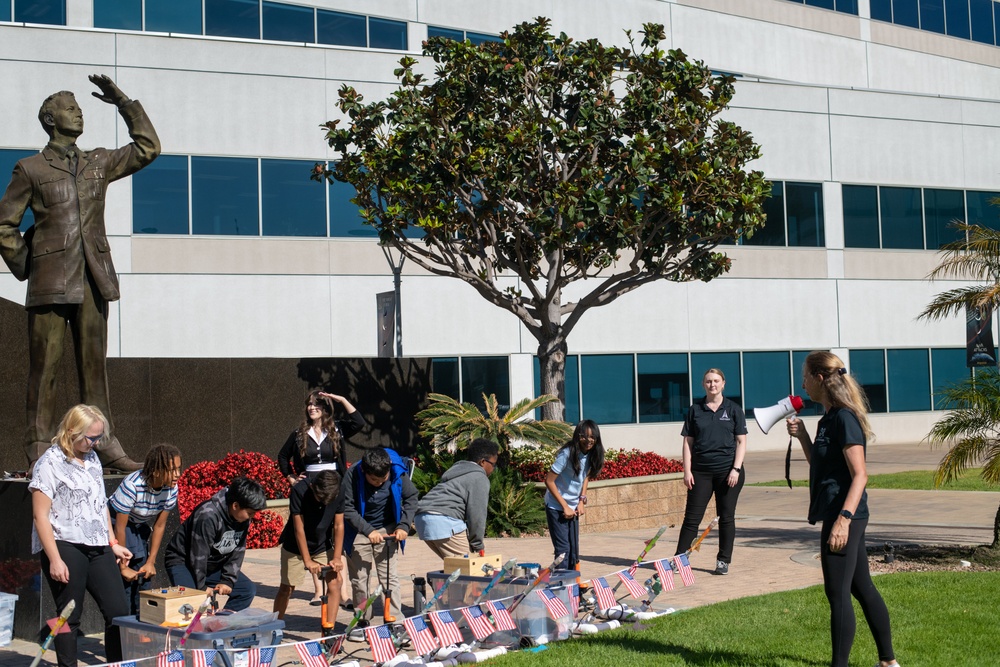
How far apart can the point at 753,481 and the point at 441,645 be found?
15.7 meters

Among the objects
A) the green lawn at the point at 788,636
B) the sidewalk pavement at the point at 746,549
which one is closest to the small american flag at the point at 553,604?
the green lawn at the point at 788,636

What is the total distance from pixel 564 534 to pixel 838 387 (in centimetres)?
392

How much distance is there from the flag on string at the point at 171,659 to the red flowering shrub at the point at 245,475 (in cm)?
715

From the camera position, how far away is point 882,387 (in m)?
30.8

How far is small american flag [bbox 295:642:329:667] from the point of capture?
21.7ft

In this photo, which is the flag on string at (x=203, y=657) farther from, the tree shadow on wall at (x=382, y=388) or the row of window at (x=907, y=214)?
the row of window at (x=907, y=214)

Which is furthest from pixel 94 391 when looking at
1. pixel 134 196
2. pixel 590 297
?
pixel 134 196

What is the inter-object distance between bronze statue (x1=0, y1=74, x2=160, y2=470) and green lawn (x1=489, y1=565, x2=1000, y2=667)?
4.14 m

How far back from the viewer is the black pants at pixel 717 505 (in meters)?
11.0

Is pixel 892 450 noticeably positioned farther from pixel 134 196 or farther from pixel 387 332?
pixel 134 196

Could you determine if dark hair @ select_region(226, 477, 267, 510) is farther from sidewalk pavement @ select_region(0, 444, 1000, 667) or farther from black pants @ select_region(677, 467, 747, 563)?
black pants @ select_region(677, 467, 747, 563)

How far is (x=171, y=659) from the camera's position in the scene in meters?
6.12

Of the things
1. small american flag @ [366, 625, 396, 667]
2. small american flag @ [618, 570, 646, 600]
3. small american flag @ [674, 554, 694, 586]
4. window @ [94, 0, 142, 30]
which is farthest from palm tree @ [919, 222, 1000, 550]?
window @ [94, 0, 142, 30]

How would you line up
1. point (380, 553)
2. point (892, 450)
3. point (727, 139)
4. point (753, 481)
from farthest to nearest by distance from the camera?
point (892, 450) → point (753, 481) → point (727, 139) → point (380, 553)
